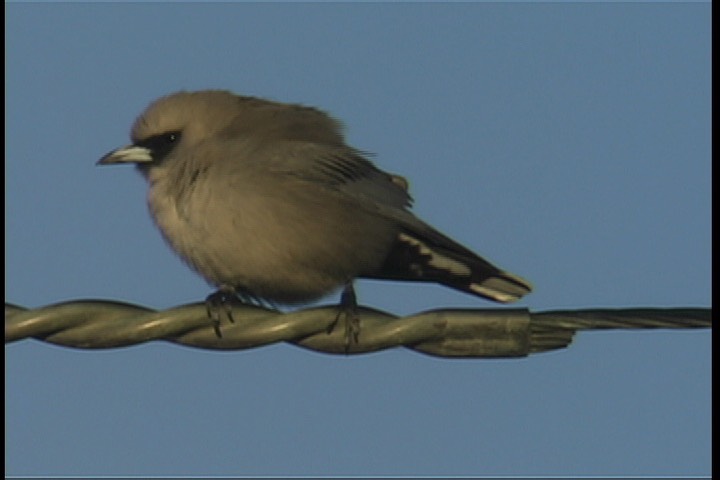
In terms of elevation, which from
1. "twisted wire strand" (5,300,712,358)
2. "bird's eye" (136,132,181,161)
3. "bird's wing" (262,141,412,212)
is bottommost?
"twisted wire strand" (5,300,712,358)

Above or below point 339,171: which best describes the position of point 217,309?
below

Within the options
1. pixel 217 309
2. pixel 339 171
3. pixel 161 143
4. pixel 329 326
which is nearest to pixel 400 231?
pixel 339 171

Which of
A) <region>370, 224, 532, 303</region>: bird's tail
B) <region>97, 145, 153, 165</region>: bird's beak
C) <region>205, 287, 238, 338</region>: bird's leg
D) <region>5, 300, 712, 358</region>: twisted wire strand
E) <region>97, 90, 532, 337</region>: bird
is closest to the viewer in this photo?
<region>5, 300, 712, 358</region>: twisted wire strand

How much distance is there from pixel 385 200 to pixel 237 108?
98 cm

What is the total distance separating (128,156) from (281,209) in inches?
45.2

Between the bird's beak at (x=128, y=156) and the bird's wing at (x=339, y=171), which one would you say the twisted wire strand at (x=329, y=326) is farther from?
the bird's beak at (x=128, y=156)

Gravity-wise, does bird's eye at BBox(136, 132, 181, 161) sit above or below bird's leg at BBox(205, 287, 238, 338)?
above

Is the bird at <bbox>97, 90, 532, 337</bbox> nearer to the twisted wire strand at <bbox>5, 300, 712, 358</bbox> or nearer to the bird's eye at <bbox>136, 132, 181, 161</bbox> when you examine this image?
the bird's eye at <bbox>136, 132, 181, 161</bbox>

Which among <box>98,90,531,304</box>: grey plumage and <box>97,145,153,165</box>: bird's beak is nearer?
<box>98,90,531,304</box>: grey plumage

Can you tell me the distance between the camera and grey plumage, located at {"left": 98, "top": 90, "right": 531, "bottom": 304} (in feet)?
21.7

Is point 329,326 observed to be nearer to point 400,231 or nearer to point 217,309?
point 217,309

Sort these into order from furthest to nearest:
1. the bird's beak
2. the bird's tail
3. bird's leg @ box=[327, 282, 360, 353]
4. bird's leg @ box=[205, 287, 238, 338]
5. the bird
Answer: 1. the bird's beak
2. the bird's tail
3. the bird
4. bird's leg @ box=[327, 282, 360, 353]
5. bird's leg @ box=[205, 287, 238, 338]

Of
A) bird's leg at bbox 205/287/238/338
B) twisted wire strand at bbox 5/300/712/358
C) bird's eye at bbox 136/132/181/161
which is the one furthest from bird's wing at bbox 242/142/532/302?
twisted wire strand at bbox 5/300/712/358

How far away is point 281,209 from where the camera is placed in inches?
263
